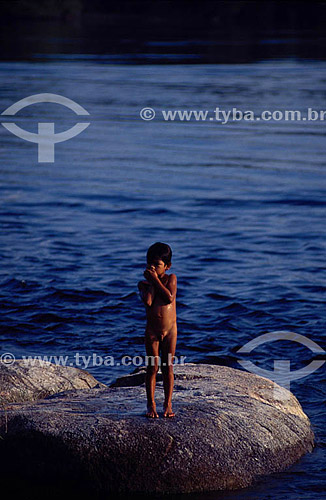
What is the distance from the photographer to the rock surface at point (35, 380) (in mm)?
8312

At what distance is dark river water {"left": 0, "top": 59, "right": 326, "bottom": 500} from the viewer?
36.6 ft

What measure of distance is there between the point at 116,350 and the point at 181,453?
407 centimetres

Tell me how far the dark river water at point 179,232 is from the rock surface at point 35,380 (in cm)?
137

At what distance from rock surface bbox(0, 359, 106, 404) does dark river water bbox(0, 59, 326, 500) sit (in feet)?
4.49

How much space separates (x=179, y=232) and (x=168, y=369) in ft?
29.6

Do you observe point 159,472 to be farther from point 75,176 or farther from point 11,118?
point 11,118

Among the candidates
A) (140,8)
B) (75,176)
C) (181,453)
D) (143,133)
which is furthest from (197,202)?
(140,8)

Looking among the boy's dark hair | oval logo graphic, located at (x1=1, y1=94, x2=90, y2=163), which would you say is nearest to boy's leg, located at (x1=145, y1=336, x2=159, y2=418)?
the boy's dark hair

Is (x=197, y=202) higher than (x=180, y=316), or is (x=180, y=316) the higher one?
(x=197, y=202)

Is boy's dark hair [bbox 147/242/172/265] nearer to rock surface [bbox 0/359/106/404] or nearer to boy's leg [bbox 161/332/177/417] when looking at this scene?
boy's leg [bbox 161/332/177/417]

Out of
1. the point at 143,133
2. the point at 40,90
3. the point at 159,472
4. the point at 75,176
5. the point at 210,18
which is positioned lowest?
the point at 159,472

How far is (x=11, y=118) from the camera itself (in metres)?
27.5

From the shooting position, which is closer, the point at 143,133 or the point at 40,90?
the point at 143,133

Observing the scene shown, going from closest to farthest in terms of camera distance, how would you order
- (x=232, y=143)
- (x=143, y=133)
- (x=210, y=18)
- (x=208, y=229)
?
(x=208, y=229)
(x=232, y=143)
(x=143, y=133)
(x=210, y=18)
